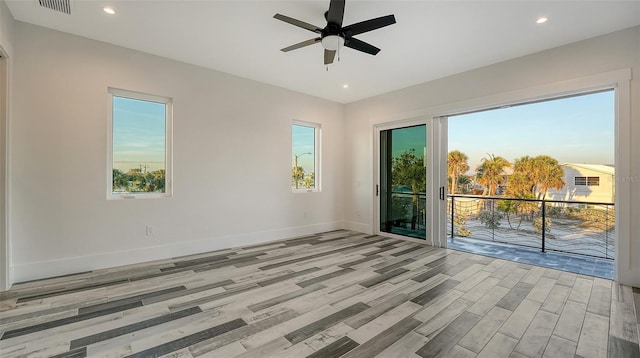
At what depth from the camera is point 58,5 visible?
8.93 feet

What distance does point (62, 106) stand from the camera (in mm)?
3262

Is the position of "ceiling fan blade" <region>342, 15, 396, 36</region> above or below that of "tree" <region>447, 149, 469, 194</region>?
above

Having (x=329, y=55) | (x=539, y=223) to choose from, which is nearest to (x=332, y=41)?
(x=329, y=55)

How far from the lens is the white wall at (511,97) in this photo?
10.0ft

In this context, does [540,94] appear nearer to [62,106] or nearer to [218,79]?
[218,79]

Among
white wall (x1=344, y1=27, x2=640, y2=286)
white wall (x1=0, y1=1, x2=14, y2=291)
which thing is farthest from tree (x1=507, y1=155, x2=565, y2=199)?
white wall (x1=0, y1=1, x2=14, y2=291)

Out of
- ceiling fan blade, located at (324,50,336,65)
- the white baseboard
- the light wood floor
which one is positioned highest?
ceiling fan blade, located at (324,50,336,65)

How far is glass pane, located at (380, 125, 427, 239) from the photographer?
5039 millimetres

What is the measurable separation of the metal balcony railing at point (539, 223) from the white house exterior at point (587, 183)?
36 cm

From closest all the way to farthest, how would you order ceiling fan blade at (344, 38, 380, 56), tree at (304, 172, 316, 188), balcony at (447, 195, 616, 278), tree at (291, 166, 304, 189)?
ceiling fan blade at (344, 38, 380, 56) → balcony at (447, 195, 616, 278) → tree at (291, 166, 304, 189) → tree at (304, 172, 316, 188)

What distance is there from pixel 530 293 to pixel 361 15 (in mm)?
3454

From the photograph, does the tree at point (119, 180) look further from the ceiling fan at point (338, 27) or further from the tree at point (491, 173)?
the tree at point (491, 173)

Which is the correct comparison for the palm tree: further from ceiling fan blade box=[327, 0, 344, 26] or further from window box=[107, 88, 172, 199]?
window box=[107, 88, 172, 199]

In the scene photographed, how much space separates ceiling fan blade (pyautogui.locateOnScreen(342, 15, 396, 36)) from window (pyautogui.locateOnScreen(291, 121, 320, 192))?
308cm
